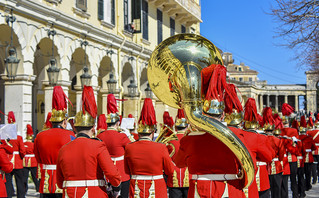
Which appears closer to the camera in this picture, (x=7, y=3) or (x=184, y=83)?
(x=184, y=83)

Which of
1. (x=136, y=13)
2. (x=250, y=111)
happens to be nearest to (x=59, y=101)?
(x=250, y=111)

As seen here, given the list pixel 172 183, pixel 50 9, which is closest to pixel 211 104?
pixel 172 183

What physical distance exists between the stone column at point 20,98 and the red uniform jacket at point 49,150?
7237mm

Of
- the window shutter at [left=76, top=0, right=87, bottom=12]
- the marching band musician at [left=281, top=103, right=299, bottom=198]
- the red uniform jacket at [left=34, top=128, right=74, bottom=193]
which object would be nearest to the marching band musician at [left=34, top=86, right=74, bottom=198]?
the red uniform jacket at [left=34, top=128, right=74, bottom=193]

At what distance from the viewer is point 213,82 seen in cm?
415

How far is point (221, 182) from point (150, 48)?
68.6 ft

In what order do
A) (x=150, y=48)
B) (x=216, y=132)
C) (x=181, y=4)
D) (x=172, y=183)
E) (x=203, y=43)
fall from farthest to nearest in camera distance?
(x=181, y=4), (x=150, y=48), (x=172, y=183), (x=203, y=43), (x=216, y=132)

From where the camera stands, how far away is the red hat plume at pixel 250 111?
718 centimetres

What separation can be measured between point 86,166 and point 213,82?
184 cm

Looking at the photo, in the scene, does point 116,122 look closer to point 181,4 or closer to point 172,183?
point 172,183

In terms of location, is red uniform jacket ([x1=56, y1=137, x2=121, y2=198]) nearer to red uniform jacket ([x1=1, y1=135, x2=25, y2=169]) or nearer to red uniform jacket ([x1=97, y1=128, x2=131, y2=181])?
red uniform jacket ([x1=97, y1=128, x2=131, y2=181])

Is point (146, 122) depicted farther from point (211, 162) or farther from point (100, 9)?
point (100, 9)

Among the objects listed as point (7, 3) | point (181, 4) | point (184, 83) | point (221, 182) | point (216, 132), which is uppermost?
point (181, 4)

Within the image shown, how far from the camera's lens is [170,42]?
476cm
